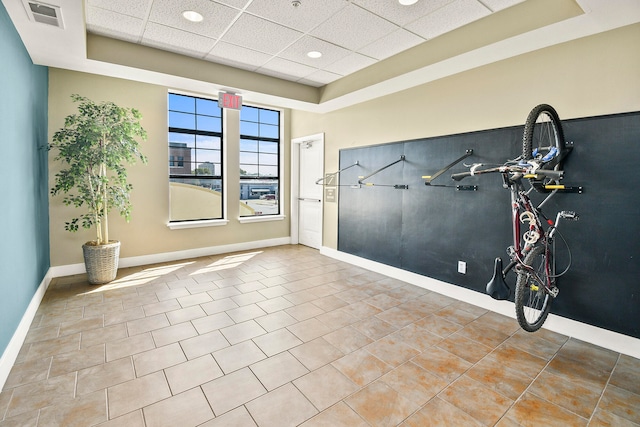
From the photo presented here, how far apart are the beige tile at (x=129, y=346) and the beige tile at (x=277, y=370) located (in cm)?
97

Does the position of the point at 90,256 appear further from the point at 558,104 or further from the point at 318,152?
the point at 558,104

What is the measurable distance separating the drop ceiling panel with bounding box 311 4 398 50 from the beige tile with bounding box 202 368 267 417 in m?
3.09

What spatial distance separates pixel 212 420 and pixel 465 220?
9.88 feet

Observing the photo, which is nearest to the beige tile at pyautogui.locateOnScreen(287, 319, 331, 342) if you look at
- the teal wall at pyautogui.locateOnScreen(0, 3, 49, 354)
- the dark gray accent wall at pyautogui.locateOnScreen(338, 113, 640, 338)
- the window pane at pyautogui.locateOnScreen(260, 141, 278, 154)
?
the dark gray accent wall at pyautogui.locateOnScreen(338, 113, 640, 338)

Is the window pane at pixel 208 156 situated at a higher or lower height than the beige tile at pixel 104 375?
higher

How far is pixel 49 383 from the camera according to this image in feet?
6.75

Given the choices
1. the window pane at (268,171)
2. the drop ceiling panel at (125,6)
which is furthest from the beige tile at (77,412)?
the window pane at (268,171)

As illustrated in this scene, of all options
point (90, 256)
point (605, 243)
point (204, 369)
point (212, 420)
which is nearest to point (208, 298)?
point (204, 369)

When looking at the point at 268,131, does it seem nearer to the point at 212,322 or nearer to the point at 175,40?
the point at 175,40

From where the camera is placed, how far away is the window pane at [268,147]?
6.16 metres

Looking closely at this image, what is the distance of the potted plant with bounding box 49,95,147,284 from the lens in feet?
11.8

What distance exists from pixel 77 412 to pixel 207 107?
4748 millimetres

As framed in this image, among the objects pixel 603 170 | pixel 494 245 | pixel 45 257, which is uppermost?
pixel 603 170

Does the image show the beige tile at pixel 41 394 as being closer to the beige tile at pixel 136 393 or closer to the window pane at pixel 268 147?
the beige tile at pixel 136 393
